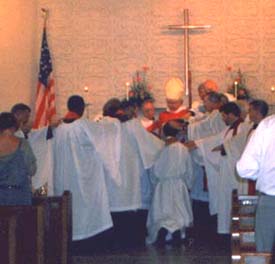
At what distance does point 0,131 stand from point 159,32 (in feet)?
30.1

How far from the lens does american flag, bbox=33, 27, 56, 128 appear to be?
17.3 metres

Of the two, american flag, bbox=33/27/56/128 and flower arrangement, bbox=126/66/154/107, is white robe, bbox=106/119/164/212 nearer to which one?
flower arrangement, bbox=126/66/154/107

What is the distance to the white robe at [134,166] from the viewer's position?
13.2 metres

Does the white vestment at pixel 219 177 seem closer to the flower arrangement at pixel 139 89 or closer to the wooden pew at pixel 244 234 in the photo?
the flower arrangement at pixel 139 89

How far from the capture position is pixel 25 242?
828 centimetres

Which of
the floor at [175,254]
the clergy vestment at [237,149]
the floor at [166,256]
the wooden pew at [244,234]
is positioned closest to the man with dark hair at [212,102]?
the clergy vestment at [237,149]

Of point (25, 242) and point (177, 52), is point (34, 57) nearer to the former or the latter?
point (177, 52)

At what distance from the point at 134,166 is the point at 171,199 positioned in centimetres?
81

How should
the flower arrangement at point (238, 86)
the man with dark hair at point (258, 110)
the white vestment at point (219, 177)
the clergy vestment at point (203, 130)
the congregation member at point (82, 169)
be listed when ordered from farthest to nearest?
the flower arrangement at point (238, 86), the clergy vestment at point (203, 130), the white vestment at point (219, 177), the congregation member at point (82, 169), the man with dark hair at point (258, 110)

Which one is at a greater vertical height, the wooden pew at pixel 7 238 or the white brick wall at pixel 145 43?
the white brick wall at pixel 145 43

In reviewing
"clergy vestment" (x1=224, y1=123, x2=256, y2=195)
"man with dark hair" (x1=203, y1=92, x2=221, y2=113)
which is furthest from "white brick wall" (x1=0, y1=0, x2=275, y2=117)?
"clergy vestment" (x1=224, y1=123, x2=256, y2=195)

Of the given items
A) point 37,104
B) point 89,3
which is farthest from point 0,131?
point 89,3

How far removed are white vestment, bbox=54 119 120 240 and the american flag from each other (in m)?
4.49

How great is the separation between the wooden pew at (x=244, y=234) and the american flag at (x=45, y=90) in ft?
27.2
